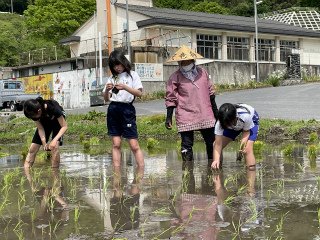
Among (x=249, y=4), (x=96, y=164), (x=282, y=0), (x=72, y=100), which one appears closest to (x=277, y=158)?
(x=96, y=164)

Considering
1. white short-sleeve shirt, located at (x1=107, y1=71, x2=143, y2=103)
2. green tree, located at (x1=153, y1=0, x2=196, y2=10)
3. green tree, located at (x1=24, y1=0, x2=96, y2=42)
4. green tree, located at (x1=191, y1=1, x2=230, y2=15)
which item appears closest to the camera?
white short-sleeve shirt, located at (x1=107, y1=71, x2=143, y2=103)

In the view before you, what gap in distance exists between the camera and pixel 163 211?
368cm

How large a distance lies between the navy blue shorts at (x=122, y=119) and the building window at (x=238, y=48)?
30.2m

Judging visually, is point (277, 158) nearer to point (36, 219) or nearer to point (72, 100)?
point (36, 219)

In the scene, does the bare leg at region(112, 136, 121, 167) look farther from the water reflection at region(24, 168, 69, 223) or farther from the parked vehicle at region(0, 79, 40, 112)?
the parked vehicle at region(0, 79, 40, 112)

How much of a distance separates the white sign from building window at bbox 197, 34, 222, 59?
4.98 m

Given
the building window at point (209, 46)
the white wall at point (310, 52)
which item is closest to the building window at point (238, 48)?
the building window at point (209, 46)

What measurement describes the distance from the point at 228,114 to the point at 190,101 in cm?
127

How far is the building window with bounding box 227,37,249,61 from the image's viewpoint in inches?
1409

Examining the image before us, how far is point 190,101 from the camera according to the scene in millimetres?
6750

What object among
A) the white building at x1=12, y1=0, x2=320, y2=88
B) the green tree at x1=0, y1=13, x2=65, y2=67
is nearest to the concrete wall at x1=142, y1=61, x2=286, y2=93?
the white building at x1=12, y1=0, x2=320, y2=88

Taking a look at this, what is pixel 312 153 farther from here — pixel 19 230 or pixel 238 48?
pixel 238 48

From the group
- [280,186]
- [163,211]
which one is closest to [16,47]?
[280,186]

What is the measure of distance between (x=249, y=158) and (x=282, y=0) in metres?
60.6
